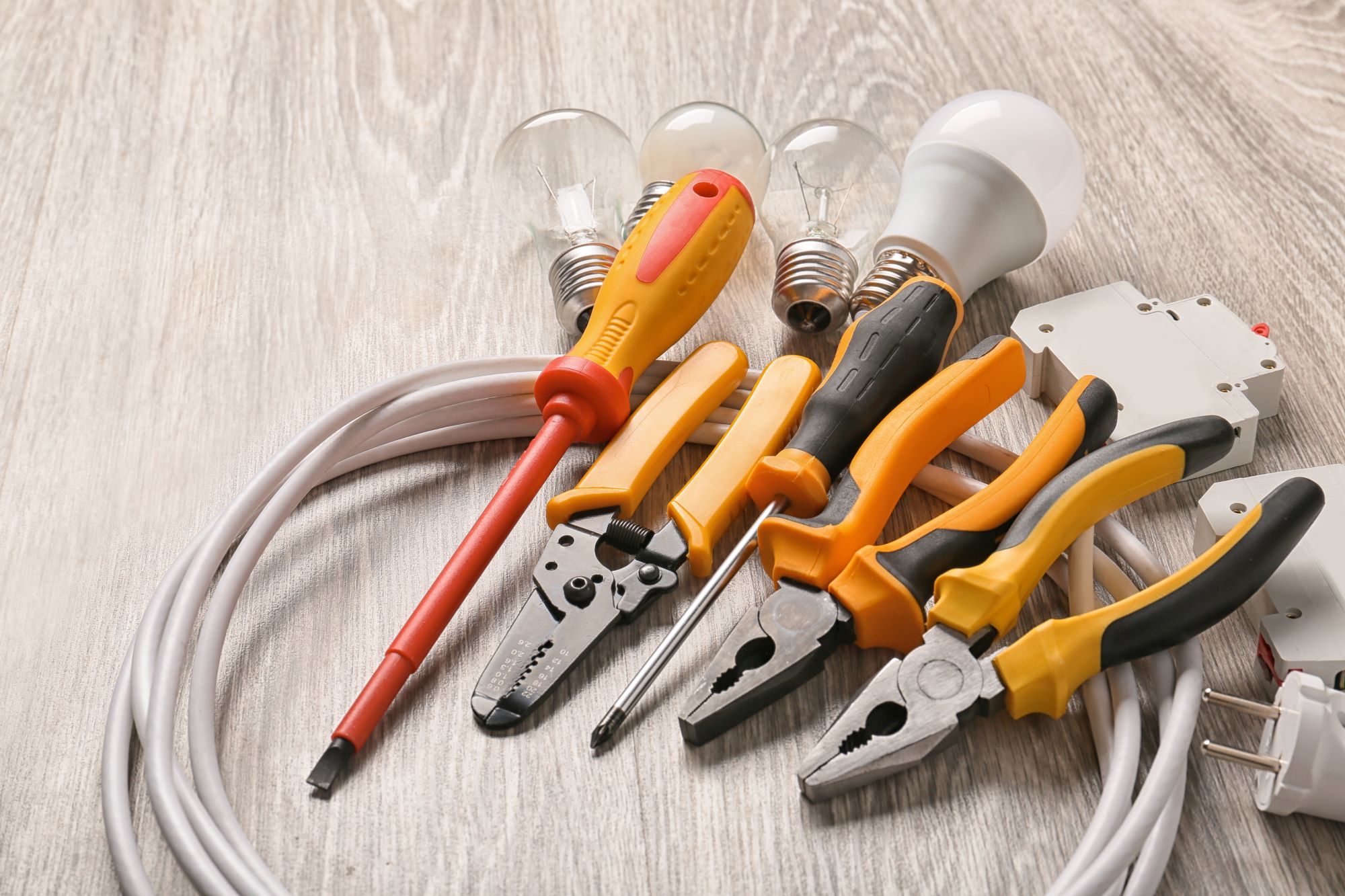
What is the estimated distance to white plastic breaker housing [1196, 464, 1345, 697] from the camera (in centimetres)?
67

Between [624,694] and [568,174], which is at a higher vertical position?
[568,174]

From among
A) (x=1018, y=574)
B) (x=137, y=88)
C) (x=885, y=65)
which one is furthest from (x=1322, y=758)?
(x=137, y=88)

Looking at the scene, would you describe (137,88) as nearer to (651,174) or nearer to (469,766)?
(651,174)

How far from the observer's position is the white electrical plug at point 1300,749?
61 centimetres

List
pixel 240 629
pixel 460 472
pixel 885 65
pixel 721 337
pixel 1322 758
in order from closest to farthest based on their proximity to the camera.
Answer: pixel 1322 758 < pixel 240 629 < pixel 460 472 < pixel 721 337 < pixel 885 65

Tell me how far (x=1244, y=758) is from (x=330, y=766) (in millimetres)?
500

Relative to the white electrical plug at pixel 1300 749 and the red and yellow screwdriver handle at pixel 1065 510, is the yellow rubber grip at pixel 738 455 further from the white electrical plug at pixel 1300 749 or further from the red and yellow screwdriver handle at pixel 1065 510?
the white electrical plug at pixel 1300 749

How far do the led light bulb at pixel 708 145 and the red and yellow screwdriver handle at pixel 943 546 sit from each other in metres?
0.38

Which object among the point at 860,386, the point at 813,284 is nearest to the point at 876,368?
the point at 860,386

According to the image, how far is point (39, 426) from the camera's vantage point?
0.92m

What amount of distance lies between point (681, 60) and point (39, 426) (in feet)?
2.43

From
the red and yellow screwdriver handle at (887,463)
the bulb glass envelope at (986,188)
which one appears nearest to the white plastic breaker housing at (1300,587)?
the red and yellow screwdriver handle at (887,463)

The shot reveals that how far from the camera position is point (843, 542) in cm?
70

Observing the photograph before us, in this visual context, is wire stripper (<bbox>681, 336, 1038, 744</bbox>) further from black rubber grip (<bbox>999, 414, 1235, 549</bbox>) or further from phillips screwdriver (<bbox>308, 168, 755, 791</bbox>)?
phillips screwdriver (<bbox>308, 168, 755, 791</bbox>)
